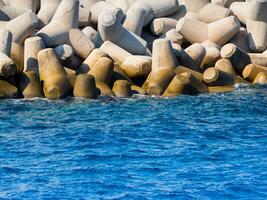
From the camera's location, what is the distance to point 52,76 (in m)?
16.7

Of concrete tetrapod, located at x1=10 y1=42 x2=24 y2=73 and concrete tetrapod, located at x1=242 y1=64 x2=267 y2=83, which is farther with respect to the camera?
concrete tetrapod, located at x1=242 y1=64 x2=267 y2=83

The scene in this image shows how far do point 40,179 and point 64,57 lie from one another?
6572 mm

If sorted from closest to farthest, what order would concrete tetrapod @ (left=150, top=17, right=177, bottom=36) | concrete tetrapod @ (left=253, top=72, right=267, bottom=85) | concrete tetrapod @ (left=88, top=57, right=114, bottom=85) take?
1. concrete tetrapod @ (left=88, top=57, right=114, bottom=85)
2. concrete tetrapod @ (left=253, top=72, right=267, bottom=85)
3. concrete tetrapod @ (left=150, top=17, right=177, bottom=36)

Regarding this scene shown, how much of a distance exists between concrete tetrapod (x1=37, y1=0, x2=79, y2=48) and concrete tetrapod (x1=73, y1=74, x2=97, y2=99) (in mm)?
1838

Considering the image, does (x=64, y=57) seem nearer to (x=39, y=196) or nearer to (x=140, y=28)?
(x=140, y=28)

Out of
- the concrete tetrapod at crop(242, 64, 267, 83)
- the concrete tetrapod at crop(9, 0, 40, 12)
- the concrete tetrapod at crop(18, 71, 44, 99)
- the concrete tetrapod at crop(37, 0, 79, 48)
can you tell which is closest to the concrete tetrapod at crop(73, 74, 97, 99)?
the concrete tetrapod at crop(18, 71, 44, 99)

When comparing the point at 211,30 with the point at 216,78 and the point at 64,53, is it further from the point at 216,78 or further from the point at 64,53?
the point at 64,53

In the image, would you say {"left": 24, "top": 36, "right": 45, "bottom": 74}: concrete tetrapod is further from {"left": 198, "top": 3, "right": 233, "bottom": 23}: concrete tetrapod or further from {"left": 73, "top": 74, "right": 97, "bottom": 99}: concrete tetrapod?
{"left": 198, "top": 3, "right": 233, "bottom": 23}: concrete tetrapod

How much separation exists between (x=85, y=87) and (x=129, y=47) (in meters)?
2.47

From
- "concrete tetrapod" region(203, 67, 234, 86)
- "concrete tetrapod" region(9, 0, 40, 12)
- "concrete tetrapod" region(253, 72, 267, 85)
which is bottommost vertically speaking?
"concrete tetrapod" region(253, 72, 267, 85)

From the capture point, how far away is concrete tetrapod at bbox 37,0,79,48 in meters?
18.1

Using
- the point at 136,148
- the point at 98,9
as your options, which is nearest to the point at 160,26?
the point at 98,9

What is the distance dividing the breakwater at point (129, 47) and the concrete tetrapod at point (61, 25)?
0.02m

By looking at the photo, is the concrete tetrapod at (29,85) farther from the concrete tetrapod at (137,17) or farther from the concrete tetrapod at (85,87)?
the concrete tetrapod at (137,17)
